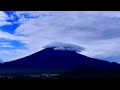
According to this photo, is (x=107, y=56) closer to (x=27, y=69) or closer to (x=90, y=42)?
(x=90, y=42)

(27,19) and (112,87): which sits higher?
(27,19)

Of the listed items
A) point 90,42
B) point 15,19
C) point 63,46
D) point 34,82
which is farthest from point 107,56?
point 15,19

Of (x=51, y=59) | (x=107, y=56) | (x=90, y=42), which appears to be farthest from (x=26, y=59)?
(x=107, y=56)

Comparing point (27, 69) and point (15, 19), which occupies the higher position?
point (15, 19)

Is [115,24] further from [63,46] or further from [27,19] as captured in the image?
[27,19]

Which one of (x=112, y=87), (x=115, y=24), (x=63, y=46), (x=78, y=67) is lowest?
(x=112, y=87)

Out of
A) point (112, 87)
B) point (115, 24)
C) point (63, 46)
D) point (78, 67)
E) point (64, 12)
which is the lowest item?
point (112, 87)
